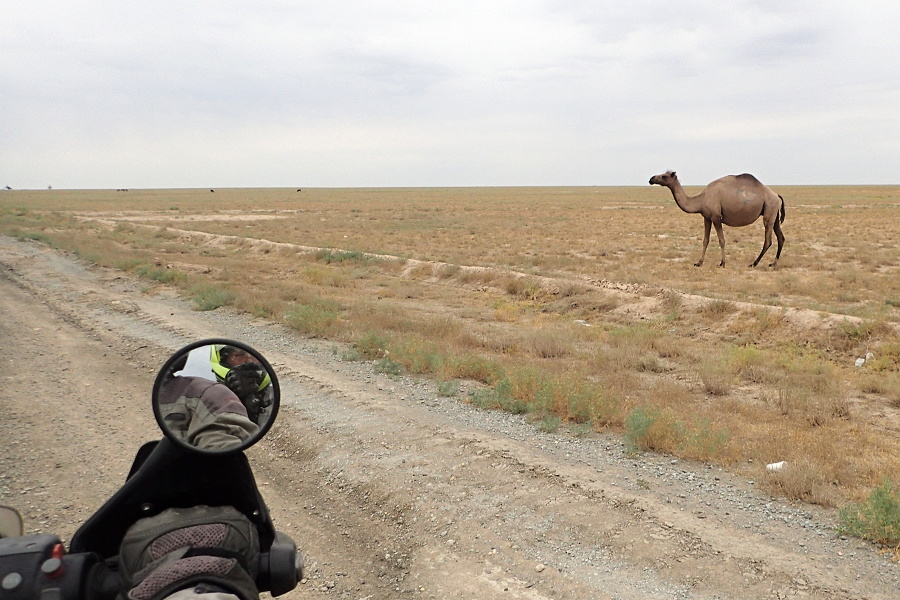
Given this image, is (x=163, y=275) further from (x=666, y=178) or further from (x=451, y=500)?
(x=666, y=178)

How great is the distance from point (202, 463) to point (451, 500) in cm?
311

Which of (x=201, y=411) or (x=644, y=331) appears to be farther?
(x=644, y=331)

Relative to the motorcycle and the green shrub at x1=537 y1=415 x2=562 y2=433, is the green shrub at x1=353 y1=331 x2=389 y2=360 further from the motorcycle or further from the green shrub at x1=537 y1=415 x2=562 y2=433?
the motorcycle

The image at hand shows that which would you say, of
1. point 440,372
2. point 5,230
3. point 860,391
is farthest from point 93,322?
point 5,230

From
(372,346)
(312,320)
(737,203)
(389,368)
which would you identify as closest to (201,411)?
(389,368)

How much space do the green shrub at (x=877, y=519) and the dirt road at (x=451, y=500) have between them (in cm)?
10

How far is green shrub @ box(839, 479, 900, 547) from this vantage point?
4207mm

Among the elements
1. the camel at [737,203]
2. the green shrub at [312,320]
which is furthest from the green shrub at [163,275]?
the camel at [737,203]

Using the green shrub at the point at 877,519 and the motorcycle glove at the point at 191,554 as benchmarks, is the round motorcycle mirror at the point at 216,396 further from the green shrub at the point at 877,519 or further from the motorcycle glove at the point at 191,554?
the green shrub at the point at 877,519

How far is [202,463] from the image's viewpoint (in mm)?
1976

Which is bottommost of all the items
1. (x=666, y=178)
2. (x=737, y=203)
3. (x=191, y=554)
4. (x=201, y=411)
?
(x=191, y=554)

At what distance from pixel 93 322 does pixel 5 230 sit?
25201mm

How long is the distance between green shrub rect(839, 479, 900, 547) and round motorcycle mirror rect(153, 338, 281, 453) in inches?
157

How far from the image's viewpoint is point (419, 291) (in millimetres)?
16406
